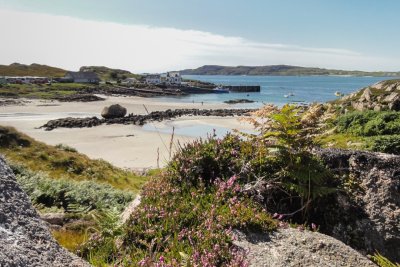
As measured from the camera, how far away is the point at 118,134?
51.6 metres

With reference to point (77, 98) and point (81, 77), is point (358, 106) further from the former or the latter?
point (81, 77)

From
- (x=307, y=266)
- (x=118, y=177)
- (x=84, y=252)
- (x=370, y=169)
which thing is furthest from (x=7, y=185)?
(x=118, y=177)

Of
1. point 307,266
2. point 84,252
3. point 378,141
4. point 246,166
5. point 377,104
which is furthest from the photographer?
point 377,104

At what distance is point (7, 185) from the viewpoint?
3.55 meters

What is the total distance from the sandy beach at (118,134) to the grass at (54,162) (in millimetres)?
4729

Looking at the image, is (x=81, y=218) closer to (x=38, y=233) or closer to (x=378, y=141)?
(x=38, y=233)

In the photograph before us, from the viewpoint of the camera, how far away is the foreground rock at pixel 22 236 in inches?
108

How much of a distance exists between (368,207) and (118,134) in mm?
46873

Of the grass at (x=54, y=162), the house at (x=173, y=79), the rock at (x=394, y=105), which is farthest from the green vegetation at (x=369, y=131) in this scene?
the house at (x=173, y=79)

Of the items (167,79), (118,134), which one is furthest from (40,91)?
(118,134)

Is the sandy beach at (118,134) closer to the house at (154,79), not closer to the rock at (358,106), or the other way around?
the rock at (358,106)

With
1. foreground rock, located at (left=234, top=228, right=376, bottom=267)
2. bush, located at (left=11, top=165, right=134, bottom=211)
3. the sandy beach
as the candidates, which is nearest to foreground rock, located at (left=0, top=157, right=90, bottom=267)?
foreground rock, located at (left=234, top=228, right=376, bottom=267)

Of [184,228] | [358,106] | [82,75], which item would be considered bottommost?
[358,106]

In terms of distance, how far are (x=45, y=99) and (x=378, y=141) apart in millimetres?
93775
